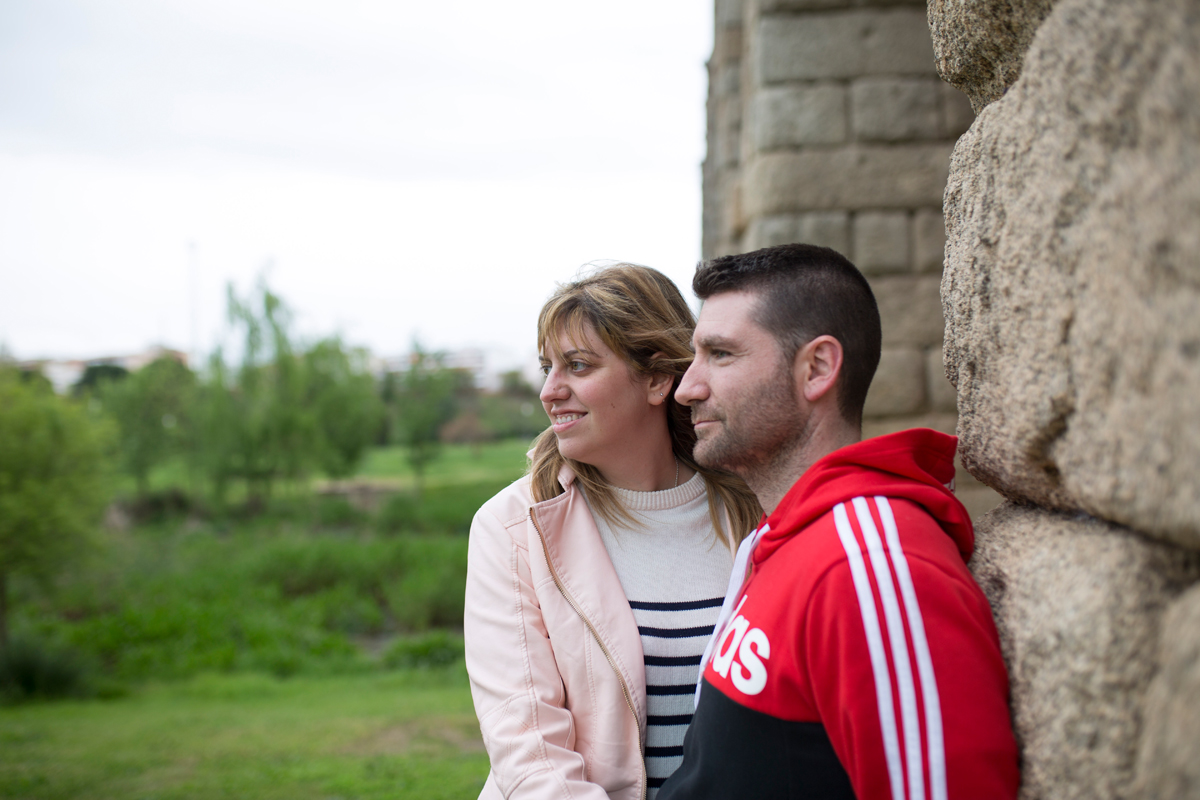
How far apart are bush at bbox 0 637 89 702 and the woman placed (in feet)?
29.0

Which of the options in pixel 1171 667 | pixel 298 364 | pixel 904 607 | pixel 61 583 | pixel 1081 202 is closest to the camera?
pixel 1171 667

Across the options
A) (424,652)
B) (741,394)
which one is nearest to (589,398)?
(741,394)

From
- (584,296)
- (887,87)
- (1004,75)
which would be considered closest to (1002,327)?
(1004,75)

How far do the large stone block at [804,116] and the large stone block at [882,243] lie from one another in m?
0.43

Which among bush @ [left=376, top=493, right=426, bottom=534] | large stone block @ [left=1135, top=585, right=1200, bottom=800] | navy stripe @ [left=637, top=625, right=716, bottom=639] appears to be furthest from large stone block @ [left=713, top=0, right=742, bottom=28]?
bush @ [left=376, top=493, right=426, bottom=534]

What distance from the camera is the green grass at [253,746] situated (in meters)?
5.41

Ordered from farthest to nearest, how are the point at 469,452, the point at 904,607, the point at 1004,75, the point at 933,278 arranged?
the point at 469,452, the point at 933,278, the point at 1004,75, the point at 904,607

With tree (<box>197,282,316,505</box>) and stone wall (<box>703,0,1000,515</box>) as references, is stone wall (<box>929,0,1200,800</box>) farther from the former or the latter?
tree (<box>197,282,316,505</box>)

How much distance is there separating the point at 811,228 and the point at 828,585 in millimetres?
3031

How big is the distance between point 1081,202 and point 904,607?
564 millimetres

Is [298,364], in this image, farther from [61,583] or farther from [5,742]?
[5,742]

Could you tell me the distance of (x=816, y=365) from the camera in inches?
60.4

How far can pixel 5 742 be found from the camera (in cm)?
642

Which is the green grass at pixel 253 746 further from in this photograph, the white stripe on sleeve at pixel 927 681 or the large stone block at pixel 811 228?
the white stripe on sleeve at pixel 927 681
